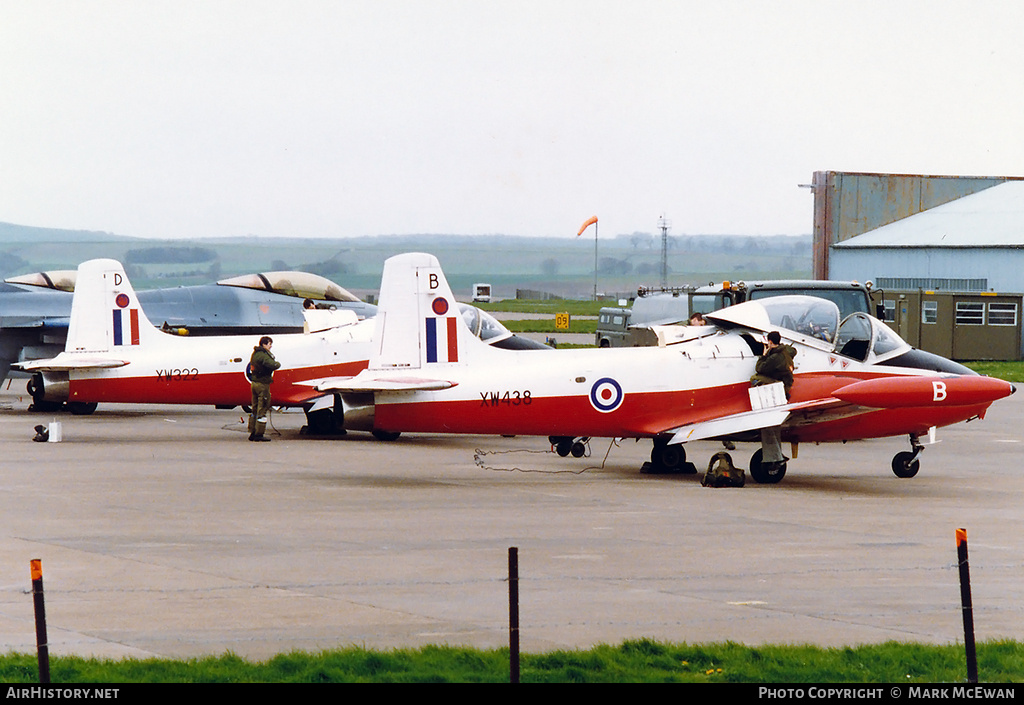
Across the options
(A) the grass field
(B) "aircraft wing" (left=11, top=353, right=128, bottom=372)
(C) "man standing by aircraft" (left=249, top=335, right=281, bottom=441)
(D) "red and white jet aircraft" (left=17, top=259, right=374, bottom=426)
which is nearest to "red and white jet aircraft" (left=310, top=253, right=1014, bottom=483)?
(C) "man standing by aircraft" (left=249, top=335, right=281, bottom=441)

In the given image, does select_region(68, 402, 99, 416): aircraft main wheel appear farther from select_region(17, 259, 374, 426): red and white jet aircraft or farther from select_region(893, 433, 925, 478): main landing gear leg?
select_region(893, 433, 925, 478): main landing gear leg

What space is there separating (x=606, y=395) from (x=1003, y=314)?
1183 inches

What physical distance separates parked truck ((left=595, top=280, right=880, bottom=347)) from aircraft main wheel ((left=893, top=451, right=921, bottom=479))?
628 cm

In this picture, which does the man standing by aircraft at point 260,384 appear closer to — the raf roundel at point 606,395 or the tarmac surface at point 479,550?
the tarmac surface at point 479,550

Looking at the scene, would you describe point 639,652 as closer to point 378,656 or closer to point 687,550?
point 378,656

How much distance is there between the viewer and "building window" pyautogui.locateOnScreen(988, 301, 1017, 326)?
141 ft

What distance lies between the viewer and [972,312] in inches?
1695

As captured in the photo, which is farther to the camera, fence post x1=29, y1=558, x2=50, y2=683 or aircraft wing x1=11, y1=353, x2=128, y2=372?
aircraft wing x1=11, y1=353, x2=128, y2=372

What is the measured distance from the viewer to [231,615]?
9.16 meters

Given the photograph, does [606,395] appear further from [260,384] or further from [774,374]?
[260,384]

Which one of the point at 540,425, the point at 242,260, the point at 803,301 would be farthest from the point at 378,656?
the point at 242,260

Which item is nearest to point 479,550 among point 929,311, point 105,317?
point 105,317

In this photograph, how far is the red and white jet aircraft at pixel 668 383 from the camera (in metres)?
16.4

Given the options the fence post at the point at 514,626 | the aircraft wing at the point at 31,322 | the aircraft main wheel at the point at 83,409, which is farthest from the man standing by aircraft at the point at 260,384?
the fence post at the point at 514,626
